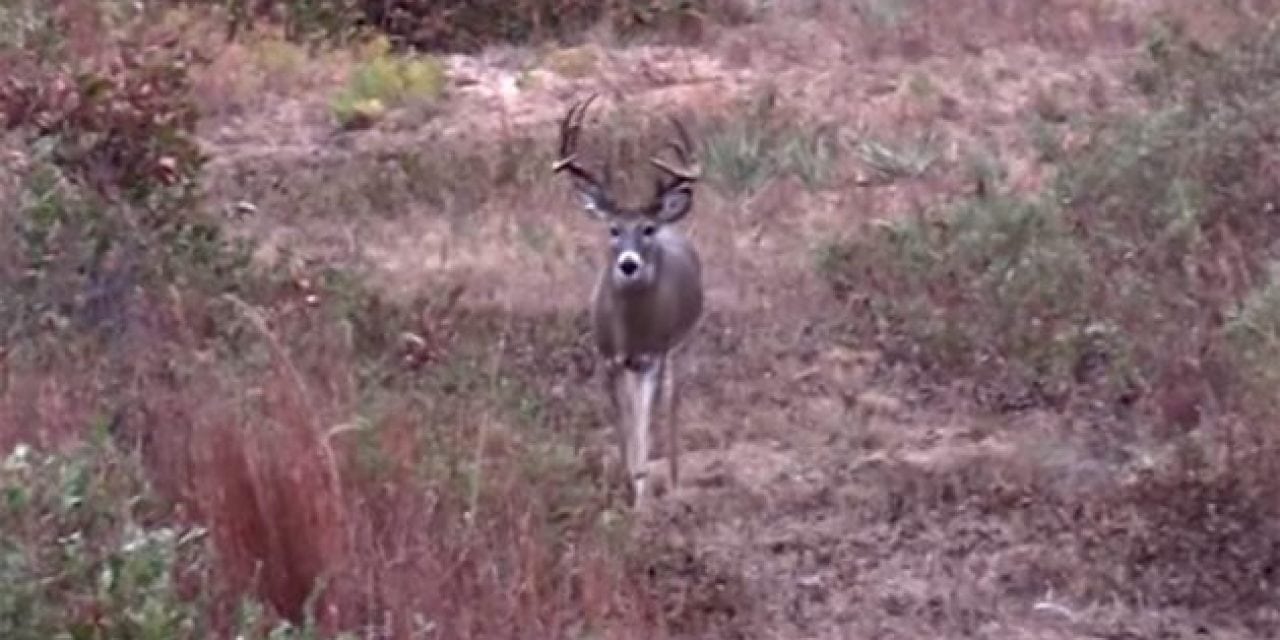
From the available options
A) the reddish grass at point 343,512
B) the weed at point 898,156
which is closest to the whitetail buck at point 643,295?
the reddish grass at point 343,512

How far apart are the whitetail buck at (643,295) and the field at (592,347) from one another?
20 centimetres

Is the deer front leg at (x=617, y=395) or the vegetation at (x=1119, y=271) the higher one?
the vegetation at (x=1119, y=271)

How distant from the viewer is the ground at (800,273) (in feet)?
27.6

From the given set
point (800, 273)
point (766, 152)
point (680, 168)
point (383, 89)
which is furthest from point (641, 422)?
point (383, 89)

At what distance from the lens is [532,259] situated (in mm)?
12422

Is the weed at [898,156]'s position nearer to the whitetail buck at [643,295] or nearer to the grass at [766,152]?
the grass at [766,152]

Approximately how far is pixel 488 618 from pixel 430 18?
10508 millimetres

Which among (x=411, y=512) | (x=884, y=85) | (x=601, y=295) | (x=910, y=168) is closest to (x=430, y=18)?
(x=884, y=85)

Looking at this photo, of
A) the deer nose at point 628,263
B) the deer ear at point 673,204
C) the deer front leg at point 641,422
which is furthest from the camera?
the deer ear at point 673,204

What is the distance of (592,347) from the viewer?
36.6 ft

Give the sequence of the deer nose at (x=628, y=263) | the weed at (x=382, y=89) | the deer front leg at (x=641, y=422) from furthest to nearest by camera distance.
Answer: the weed at (x=382, y=89), the deer nose at (x=628, y=263), the deer front leg at (x=641, y=422)

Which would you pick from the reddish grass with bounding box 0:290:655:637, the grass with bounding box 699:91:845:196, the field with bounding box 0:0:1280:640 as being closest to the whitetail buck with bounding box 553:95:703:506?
the field with bounding box 0:0:1280:640

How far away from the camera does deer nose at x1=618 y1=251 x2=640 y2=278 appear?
1061 cm

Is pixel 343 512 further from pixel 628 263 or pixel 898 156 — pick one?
pixel 898 156
